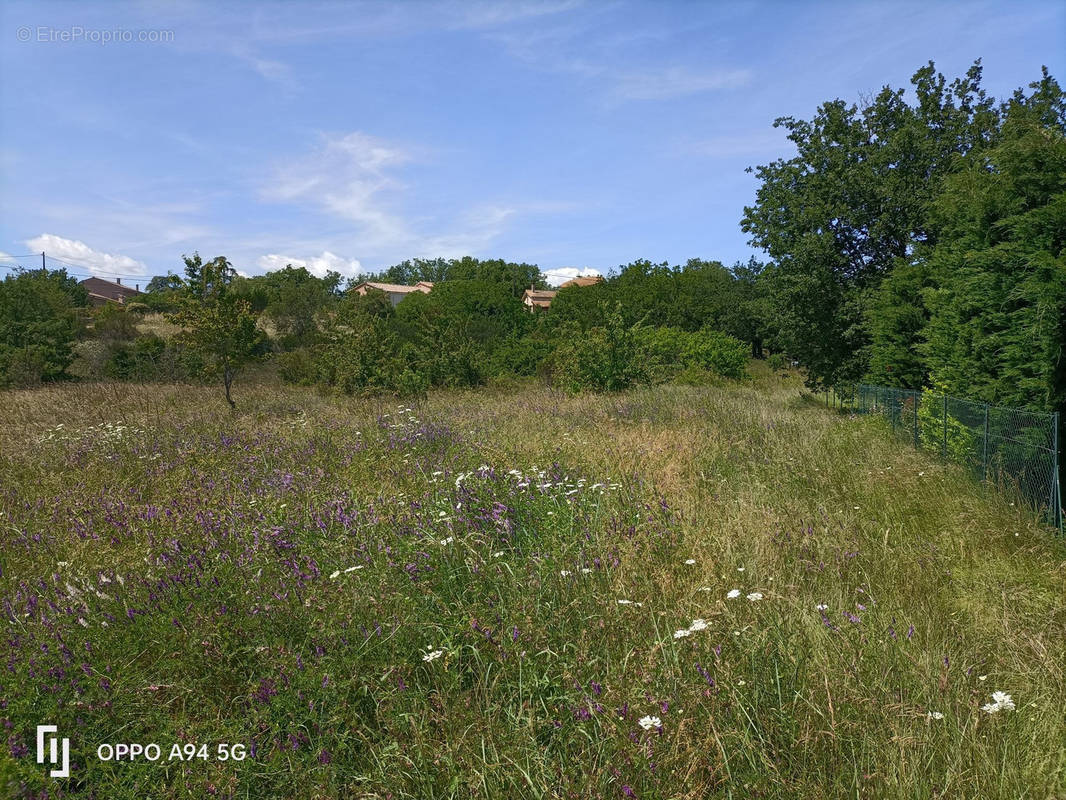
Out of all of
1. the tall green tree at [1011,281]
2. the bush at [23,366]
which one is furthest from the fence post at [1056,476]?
the bush at [23,366]

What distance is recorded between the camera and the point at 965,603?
390 centimetres

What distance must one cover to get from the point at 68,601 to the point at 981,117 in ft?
68.0

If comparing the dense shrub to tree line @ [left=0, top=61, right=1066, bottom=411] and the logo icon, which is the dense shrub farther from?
the logo icon

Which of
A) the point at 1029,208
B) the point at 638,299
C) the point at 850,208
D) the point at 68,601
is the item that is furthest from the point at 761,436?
the point at 638,299

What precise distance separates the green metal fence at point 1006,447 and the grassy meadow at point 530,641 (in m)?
0.81

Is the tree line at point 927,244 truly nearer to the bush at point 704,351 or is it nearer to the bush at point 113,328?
the bush at point 704,351

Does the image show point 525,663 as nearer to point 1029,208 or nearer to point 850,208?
point 1029,208

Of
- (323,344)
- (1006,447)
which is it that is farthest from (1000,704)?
(323,344)

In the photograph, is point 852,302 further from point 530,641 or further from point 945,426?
point 530,641

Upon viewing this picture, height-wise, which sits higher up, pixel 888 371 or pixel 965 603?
pixel 888 371

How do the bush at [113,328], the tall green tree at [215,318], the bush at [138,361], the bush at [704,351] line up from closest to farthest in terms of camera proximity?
1. the tall green tree at [215,318]
2. the bush at [138,361]
3. the bush at [704,351]
4. the bush at [113,328]

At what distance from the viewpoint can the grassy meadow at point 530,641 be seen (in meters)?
2.17

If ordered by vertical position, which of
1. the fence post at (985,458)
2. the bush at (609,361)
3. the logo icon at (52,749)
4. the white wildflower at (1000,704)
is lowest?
the logo icon at (52,749)

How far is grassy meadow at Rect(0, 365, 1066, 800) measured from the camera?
7.13 ft
